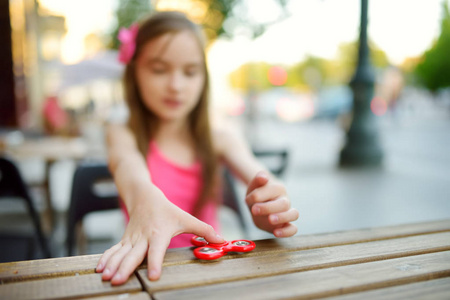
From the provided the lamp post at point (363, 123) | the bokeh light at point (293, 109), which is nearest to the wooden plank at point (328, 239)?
the lamp post at point (363, 123)

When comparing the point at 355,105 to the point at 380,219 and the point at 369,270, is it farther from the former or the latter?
the point at 369,270

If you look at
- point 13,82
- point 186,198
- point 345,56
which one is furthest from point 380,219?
point 345,56

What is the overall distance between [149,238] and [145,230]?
31mm

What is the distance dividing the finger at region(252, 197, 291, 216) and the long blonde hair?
0.79 meters

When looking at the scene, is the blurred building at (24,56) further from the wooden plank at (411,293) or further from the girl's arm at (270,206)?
the wooden plank at (411,293)

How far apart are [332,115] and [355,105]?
45.3 ft

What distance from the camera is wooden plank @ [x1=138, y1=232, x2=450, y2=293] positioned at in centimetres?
79

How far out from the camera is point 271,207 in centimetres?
105

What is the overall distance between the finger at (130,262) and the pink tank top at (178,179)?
87cm

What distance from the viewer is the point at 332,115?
805 inches

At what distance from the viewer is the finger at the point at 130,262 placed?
2.57ft

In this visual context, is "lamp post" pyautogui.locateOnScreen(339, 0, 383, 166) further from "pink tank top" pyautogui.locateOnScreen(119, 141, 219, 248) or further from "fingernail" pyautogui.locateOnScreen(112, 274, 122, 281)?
"fingernail" pyautogui.locateOnScreen(112, 274, 122, 281)

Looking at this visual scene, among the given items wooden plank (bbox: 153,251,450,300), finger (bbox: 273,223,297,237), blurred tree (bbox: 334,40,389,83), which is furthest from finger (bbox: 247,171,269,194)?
blurred tree (bbox: 334,40,389,83)

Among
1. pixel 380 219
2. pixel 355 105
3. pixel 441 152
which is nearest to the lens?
pixel 380 219
